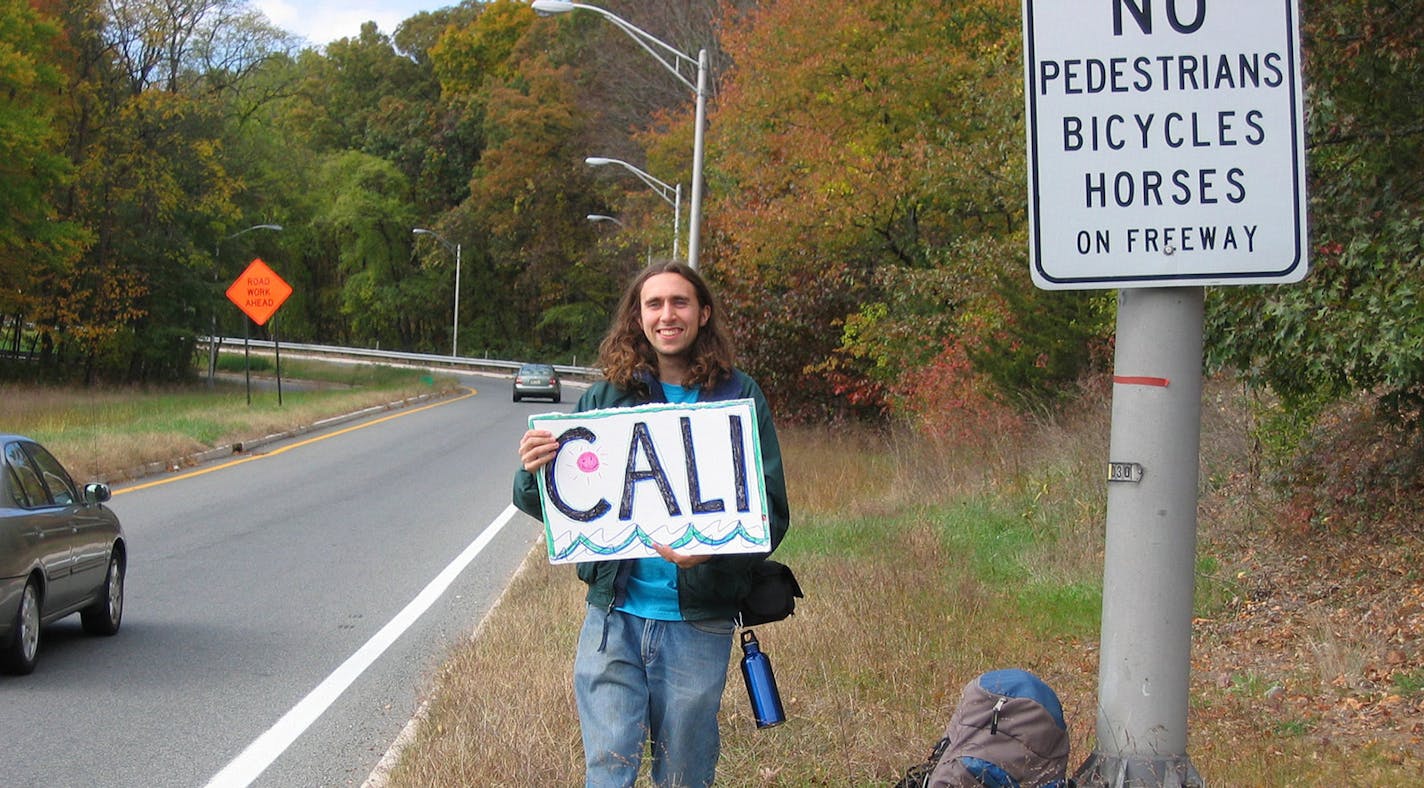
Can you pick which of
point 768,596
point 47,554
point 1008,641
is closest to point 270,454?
point 47,554

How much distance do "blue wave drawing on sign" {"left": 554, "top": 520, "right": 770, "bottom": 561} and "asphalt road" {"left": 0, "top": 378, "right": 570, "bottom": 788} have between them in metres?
3.08

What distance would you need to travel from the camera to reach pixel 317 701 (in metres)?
7.96

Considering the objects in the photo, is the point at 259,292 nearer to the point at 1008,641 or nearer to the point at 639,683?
the point at 1008,641

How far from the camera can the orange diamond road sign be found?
35.0 metres

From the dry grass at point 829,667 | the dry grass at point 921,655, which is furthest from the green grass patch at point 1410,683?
the dry grass at point 829,667

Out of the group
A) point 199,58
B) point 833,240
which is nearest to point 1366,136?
point 833,240

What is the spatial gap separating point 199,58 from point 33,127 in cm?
1564

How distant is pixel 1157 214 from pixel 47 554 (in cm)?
776

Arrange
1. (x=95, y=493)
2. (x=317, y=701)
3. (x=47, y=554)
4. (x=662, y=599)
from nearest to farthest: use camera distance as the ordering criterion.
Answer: (x=662, y=599), (x=317, y=701), (x=47, y=554), (x=95, y=493)

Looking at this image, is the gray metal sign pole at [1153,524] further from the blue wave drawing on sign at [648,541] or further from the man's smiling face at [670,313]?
the man's smiling face at [670,313]

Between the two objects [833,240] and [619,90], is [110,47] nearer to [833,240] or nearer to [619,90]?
[619,90]

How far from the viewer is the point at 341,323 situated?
3853 inches

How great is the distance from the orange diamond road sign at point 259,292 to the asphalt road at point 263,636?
14997 millimetres

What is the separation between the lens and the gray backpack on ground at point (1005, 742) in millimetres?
3777
